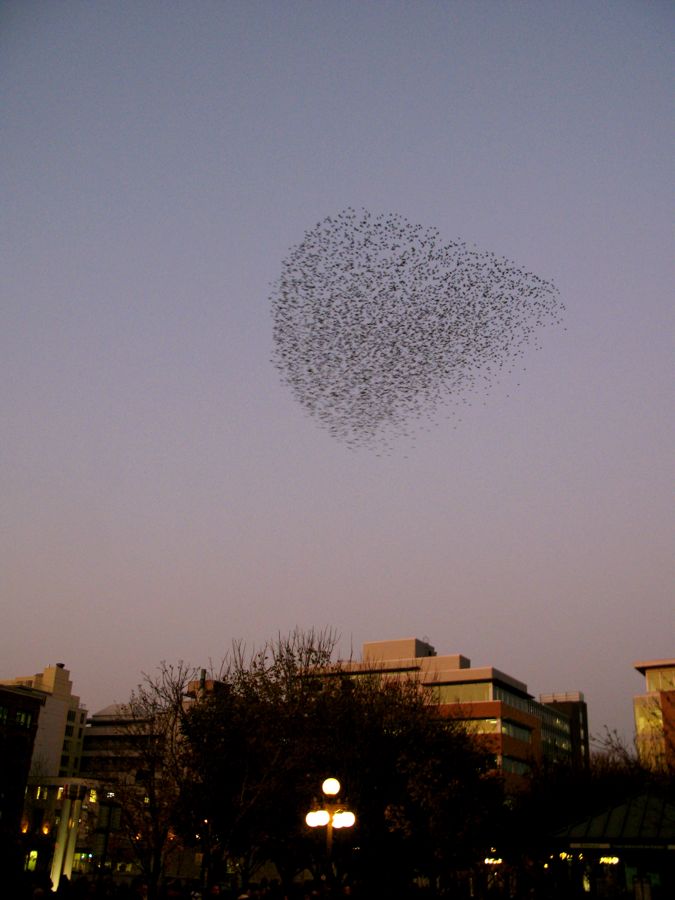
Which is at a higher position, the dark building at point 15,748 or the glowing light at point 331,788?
the dark building at point 15,748

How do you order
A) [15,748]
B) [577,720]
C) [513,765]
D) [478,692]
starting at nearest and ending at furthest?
[15,748] → [513,765] → [478,692] → [577,720]

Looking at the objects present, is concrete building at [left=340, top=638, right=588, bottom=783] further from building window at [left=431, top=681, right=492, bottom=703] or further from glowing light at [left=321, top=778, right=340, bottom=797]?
glowing light at [left=321, top=778, right=340, bottom=797]

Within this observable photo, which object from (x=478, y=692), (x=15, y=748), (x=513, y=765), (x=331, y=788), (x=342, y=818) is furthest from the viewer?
(x=478, y=692)

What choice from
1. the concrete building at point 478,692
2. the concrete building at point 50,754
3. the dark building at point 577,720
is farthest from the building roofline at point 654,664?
the concrete building at point 50,754

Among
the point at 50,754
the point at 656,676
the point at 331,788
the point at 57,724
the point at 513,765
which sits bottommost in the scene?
the point at 331,788

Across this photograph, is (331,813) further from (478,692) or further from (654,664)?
(654,664)

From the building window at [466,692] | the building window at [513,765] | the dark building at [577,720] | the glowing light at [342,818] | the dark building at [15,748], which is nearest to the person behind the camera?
the glowing light at [342,818]

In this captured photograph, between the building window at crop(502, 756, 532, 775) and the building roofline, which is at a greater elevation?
the building roofline

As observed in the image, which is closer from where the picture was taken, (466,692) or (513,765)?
(513,765)

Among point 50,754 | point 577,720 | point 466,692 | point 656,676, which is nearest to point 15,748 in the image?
point 466,692

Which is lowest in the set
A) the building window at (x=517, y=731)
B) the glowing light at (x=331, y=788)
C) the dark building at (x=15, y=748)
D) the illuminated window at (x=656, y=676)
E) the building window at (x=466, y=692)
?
the glowing light at (x=331, y=788)

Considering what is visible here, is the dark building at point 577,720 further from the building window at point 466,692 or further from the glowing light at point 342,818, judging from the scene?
the glowing light at point 342,818

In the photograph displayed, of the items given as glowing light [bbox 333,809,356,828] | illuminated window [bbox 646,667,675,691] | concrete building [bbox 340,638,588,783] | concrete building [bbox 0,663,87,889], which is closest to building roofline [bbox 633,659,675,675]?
illuminated window [bbox 646,667,675,691]

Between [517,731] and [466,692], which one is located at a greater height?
[466,692]
